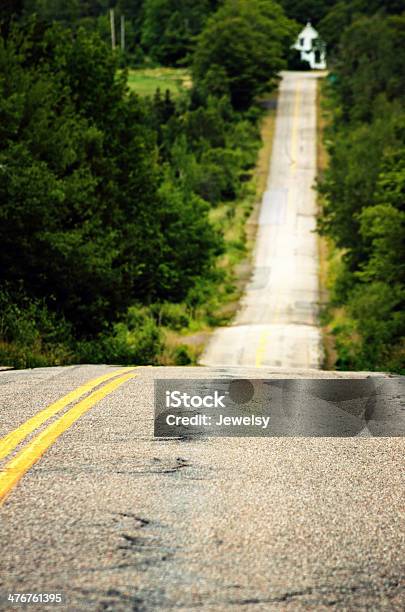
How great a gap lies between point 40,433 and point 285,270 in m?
54.4

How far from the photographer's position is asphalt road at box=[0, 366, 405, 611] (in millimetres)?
4219

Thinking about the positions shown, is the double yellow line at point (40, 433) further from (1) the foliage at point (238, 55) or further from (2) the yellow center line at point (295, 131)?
(1) the foliage at point (238, 55)

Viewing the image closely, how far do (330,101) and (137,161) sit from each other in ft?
254

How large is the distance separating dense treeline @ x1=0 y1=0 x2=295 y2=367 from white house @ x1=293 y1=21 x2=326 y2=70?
91.8 m

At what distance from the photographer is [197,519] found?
5184mm

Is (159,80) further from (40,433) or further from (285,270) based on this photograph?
(40,433)

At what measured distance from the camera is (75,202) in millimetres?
26328

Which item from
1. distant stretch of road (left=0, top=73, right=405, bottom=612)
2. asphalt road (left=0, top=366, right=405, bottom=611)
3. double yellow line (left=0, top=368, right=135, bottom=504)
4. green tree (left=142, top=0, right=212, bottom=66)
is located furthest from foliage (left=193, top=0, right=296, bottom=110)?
asphalt road (left=0, top=366, right=405, bottom=611)

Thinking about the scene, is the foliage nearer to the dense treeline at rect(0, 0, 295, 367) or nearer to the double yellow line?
the dense treeline at rect(0, 0, 295, 367)

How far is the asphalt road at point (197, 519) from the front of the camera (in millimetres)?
4219

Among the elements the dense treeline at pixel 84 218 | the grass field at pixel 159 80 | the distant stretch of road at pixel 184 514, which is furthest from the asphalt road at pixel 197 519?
the grass field at pixel 159 80

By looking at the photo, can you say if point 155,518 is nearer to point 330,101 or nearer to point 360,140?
point 360,140

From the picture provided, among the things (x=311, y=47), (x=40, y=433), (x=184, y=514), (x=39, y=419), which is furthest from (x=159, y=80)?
(x=184, y=514)

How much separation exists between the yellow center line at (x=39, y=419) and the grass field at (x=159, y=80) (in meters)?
96.1
